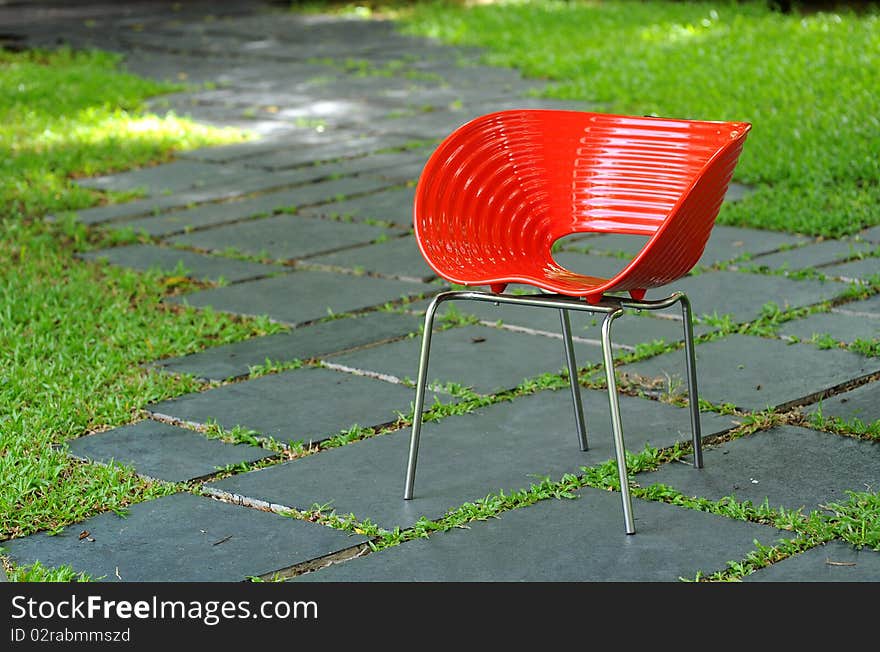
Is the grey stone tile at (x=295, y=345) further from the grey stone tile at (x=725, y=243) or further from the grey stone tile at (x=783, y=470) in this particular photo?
the grey stone tile at (x=783, y=470)

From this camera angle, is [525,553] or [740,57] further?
[740,57]

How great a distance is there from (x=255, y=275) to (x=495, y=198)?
1896 millimetres

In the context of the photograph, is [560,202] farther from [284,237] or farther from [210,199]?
[210,199]

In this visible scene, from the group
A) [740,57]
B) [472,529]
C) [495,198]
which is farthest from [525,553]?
[740,57]

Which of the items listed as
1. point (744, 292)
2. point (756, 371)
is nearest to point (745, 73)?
point (744, 292)

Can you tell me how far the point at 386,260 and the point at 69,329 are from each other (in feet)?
4.31

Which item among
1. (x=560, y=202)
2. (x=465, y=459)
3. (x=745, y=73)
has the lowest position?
(x=465, y=459)

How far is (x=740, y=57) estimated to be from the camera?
884cm

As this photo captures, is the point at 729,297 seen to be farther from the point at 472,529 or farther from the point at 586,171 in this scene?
the point at 472,529

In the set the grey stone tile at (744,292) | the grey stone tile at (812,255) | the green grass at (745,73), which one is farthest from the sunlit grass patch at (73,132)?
the grey stone tile at (812,255)

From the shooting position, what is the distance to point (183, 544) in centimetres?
281

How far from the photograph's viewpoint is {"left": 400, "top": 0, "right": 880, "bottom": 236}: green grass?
5.74m
